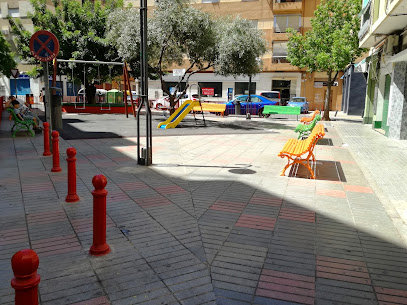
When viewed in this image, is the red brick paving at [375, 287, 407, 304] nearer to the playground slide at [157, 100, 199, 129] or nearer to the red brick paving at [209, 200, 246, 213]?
the red brick paving at [209, 200, 246, 213]

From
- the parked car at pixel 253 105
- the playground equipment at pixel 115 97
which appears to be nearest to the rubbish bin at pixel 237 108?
the parked car at pixel 253 105

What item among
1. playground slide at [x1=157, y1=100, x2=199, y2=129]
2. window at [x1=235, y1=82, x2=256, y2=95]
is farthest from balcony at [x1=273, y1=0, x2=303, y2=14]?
playground slide at [x1=157, y1=100, x2=199, y2=129]

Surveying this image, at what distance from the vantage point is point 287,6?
37.9 meters

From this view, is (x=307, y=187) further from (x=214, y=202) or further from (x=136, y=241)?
(x=136, y=241)

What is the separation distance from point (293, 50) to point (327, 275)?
23.7 meters

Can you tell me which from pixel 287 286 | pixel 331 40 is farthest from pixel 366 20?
pixel 287 286

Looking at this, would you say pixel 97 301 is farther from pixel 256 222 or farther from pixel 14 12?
pixel 14 12

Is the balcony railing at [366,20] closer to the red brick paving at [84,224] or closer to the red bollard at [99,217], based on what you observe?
the red brick paving at [84,224]

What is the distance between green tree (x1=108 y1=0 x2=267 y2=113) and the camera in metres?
16.2

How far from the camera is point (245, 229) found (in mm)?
4395

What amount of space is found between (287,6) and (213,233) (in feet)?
125

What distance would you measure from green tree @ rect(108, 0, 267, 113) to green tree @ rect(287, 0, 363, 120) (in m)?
5.05

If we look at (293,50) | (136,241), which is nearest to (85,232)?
(136,241)

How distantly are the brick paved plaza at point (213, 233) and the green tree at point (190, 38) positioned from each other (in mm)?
9700
